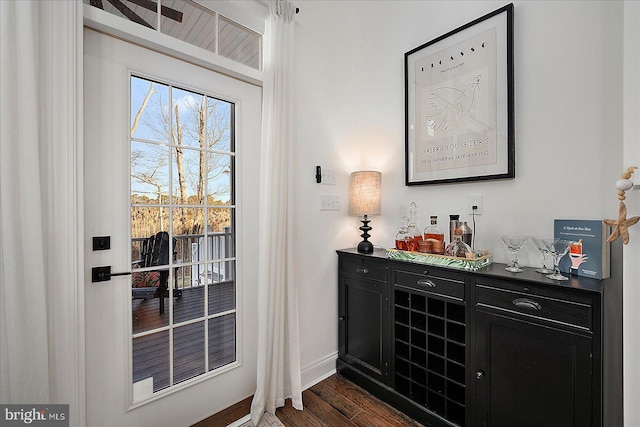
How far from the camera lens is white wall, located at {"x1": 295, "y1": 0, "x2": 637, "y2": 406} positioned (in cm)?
147

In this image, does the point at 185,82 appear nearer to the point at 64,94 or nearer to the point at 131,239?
the point at 64,94

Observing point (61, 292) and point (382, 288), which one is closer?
point (61, 292)

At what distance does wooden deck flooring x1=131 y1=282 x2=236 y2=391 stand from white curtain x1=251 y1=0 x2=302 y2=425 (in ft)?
0.81

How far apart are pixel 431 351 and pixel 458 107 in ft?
5.21

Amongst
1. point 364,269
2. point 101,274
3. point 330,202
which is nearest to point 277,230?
point 330,202

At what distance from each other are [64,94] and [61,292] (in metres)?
0.85

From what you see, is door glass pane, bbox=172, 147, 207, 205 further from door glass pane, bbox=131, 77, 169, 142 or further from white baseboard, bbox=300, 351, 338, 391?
white baseboard, bbox=300, 351, 338, 391

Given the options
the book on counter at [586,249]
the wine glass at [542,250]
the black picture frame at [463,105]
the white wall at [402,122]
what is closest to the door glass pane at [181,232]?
the white wall at [402,122]

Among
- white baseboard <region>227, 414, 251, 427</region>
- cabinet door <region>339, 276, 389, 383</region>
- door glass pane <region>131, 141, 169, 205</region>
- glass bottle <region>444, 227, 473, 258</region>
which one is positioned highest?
door glass pane <region>131, 141, 169, 205</region>

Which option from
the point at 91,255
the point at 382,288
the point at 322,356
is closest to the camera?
the point at 91,255

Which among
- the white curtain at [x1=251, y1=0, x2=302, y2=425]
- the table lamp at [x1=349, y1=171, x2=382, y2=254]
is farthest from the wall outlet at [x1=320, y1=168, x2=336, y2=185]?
the white curtain at [x1=251, y1=0, x2=302, y2=425]

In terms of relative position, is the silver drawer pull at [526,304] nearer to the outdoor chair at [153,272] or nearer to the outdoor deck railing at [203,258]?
the outdoor deck railing at [203,258]

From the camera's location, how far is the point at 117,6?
1.45 meters

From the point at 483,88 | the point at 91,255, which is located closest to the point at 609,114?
the point at 483,88
